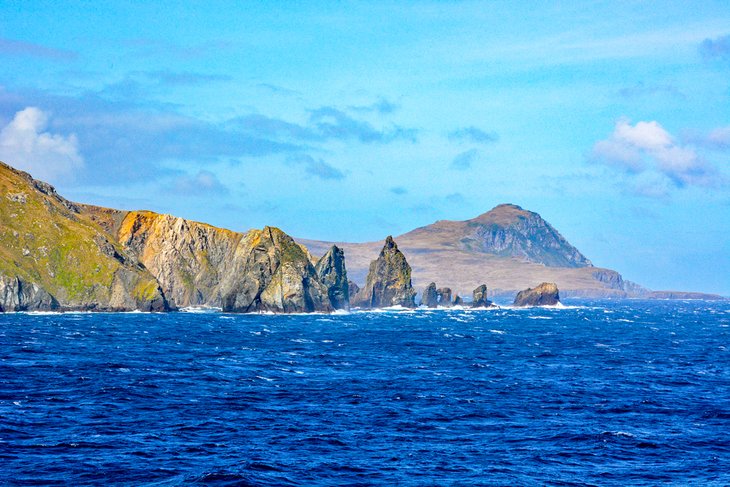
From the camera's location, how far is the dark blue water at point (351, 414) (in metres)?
52.6

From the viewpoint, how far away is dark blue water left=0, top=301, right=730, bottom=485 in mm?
52594

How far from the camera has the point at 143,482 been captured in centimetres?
4816

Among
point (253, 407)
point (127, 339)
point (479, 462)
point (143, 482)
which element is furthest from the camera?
point (127, 339)

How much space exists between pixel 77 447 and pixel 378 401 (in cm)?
2986

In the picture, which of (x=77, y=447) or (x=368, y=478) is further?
(x=77, y=447)

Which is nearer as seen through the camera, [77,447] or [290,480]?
[290,480]

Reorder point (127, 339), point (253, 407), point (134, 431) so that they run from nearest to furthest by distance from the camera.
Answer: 1. point (134, 431)
2. point (253, 407)
3. point (127, 339)

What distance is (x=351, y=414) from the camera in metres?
71.2

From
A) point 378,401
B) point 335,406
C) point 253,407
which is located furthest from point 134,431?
point 378,401

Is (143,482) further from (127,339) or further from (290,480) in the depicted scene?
(127,339)

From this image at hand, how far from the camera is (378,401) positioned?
78.1 meters

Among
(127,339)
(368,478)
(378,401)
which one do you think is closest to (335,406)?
(378,401)

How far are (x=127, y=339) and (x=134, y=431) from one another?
76141 millimetres

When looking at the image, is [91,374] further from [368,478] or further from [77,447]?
[368,478]
